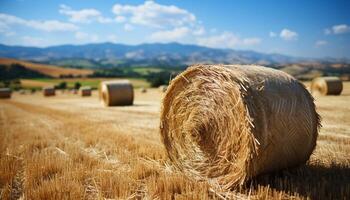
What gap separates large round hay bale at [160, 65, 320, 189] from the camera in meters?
4.79

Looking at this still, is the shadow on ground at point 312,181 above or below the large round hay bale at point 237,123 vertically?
below

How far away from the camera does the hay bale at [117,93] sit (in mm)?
20953

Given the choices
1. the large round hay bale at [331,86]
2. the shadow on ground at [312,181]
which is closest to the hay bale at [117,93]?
the large round hay bale at [331,86]

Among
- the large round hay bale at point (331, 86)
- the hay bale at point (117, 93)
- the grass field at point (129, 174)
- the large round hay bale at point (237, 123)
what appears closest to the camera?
the grass field at point (129, 174)

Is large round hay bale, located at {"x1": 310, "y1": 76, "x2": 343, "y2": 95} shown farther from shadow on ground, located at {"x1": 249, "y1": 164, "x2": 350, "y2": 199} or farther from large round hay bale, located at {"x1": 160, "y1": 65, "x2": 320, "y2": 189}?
large round hay bale, located at {"x1": 160, "y1": 65, "x2": 320, "y2": 189}

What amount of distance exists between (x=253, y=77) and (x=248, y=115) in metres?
0.69

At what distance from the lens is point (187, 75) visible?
241 inches

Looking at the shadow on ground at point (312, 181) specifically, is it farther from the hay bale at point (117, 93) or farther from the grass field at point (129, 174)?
the hay bale at point (117, 93)

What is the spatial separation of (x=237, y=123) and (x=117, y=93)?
16.7m

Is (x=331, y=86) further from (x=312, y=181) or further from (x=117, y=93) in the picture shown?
(x=312, y=181)

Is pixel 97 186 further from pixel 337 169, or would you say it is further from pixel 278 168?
pixel 337 169

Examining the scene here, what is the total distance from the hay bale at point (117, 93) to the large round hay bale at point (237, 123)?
14.9 metres

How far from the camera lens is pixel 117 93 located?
69.6 feet

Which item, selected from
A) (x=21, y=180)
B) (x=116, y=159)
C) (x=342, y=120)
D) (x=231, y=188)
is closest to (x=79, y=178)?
(x=21, y=180)
